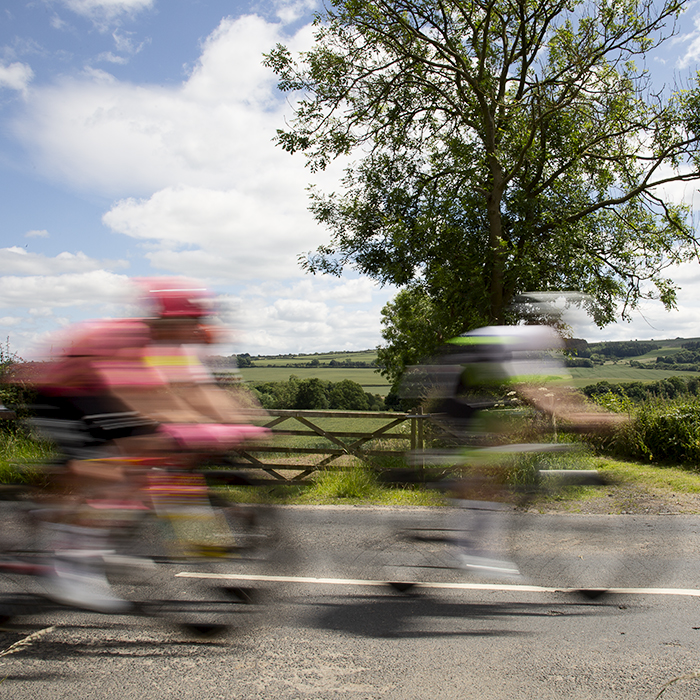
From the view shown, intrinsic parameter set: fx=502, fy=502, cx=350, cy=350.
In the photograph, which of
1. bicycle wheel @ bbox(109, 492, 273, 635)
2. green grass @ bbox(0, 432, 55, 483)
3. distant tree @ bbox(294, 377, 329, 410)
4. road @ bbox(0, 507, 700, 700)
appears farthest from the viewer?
distant tree @ bbox(294, 377, 329, 410)

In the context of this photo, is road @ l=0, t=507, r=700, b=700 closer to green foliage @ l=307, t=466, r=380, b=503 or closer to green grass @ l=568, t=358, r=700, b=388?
green grass @ l=568, t=358, r=700, b=388

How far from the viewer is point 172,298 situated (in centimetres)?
358

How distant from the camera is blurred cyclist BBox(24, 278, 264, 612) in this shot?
3.35 m

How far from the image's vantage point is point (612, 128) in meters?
12.8

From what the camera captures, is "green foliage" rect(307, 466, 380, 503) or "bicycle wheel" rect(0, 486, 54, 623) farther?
"green foliage" rect(307, 466, 380, 503)

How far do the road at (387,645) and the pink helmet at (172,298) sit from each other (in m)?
1.91

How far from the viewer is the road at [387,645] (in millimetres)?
2861

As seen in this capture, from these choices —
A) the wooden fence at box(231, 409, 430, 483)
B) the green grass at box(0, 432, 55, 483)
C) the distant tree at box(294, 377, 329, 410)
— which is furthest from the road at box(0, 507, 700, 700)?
the distant tree at box(294, 377, 329, 410)

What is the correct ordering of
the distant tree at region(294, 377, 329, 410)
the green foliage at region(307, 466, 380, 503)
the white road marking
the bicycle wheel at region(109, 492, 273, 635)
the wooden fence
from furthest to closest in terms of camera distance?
the distant tree at region(294, 377, 329, 410)
the wooden fence
the green foliage at region(307, 466, 380, 503)
the white road marking
the bicycle wheel at region(109, 492, 273, 635)

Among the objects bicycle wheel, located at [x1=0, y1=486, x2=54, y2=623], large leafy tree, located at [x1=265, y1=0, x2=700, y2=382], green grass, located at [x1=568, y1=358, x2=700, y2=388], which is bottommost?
bicycle wheel, located at [x1=0, y1=486, x2=54, y2=623]

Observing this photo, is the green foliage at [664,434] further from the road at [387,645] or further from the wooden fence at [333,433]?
the road at [387,645]

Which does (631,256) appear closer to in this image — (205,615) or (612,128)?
(612,128)

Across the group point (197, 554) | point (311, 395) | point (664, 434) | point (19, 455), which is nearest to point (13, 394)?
point (19, 455)

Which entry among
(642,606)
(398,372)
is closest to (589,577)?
(642,606)
